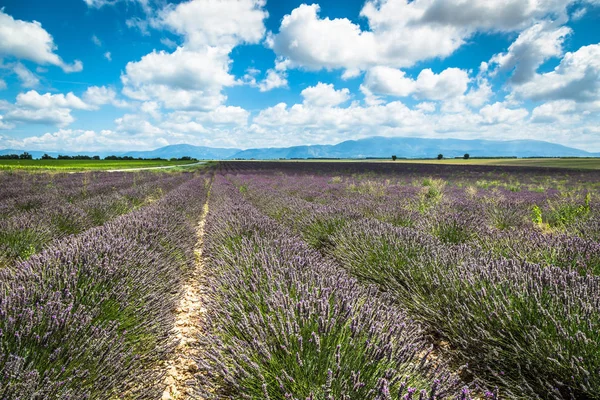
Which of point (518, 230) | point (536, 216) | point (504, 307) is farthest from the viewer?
point (536, 216)

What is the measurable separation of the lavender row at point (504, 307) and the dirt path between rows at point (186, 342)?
6.00 ft

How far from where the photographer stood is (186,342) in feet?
8.18

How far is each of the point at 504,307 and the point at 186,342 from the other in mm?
2519

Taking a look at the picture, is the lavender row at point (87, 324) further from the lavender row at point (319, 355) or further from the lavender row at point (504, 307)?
the lavender row at point (504, 307)

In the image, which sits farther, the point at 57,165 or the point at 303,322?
the point at 57,165

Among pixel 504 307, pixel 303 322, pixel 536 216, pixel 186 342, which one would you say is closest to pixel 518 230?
pixel 504 307

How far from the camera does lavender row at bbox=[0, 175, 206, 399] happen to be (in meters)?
1.33

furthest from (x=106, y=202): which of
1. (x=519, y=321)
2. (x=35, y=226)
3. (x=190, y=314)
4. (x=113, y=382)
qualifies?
(x=519, y=321)

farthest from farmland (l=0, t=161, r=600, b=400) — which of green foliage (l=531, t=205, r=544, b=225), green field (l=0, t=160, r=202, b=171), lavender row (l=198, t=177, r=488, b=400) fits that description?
green field (l=0, t=160, r=202, b=171)

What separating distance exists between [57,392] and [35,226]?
14.1ft

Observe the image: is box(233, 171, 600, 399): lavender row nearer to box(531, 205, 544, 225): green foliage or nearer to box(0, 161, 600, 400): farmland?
box(0, 161, 600, 400): farmland

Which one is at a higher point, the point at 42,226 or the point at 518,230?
the point at 42,226

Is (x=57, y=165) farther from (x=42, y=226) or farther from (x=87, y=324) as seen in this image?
(x=87, y=324)

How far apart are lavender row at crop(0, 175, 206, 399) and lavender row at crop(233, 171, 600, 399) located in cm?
194
